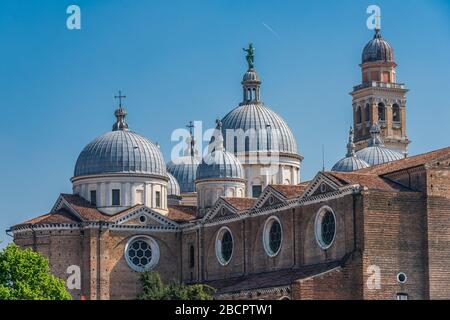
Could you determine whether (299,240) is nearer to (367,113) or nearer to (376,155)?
(376,155)

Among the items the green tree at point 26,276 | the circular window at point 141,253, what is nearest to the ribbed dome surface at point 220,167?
the circular window at point 141,253

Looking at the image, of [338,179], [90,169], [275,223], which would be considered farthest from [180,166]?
[338,179]

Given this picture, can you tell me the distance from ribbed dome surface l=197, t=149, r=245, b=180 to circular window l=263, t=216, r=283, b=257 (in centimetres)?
1025

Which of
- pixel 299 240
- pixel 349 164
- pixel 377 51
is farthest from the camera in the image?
pixel 377 51

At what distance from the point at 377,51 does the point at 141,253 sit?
156 feet

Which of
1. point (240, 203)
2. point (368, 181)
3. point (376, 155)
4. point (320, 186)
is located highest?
point (376, 155)

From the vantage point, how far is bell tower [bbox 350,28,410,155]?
12600cm

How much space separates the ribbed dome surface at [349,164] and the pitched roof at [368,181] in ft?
88.3

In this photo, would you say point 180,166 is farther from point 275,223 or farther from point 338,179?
point 338,179

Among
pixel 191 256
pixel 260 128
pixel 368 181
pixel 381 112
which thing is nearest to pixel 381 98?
pixel 381 112

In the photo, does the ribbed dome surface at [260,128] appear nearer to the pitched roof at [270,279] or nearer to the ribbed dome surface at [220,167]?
the ribbed dome surface at [220,167]

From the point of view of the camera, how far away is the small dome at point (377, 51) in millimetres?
126188

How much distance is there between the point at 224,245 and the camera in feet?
271

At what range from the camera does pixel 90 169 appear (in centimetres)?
8644
